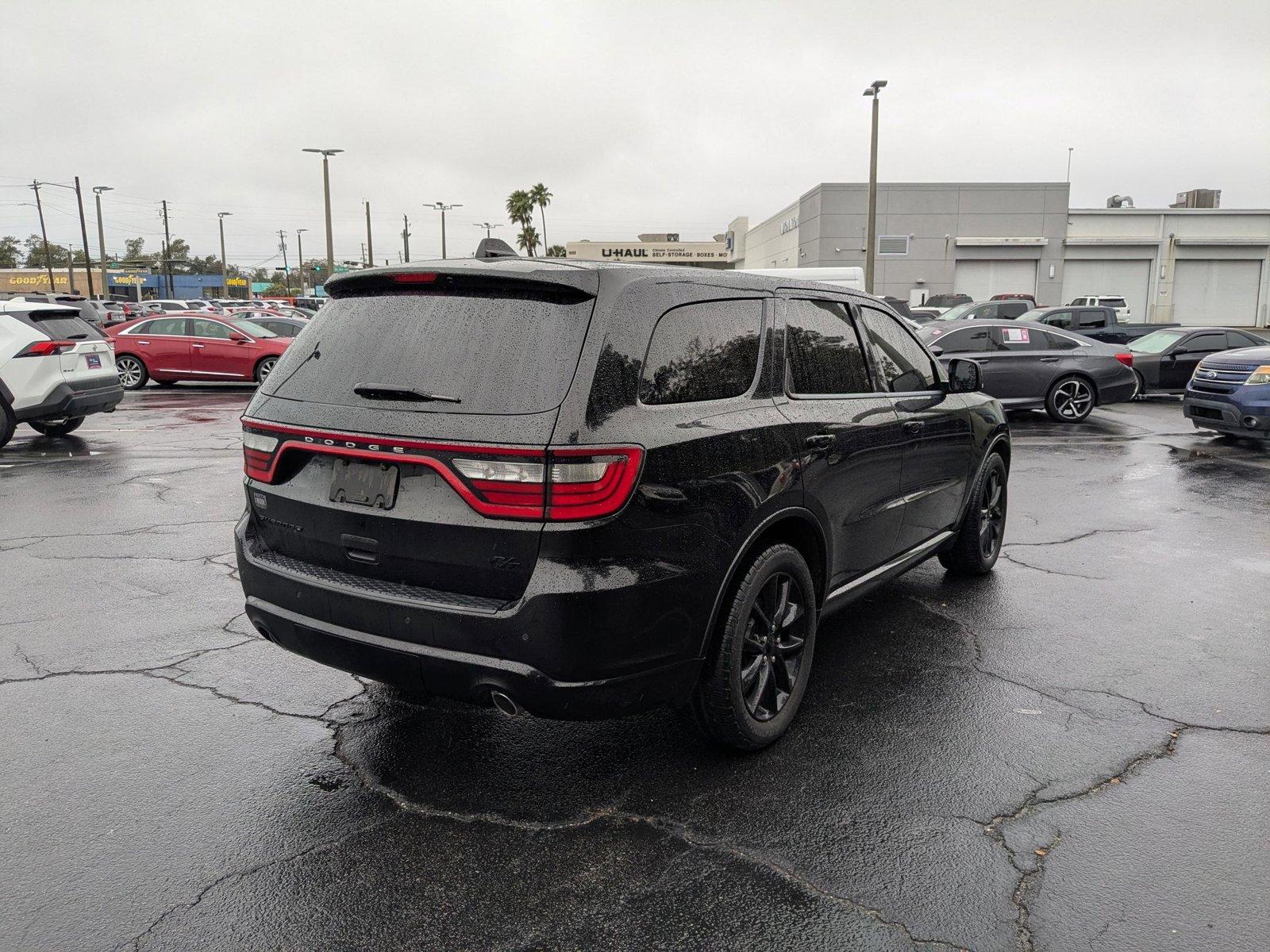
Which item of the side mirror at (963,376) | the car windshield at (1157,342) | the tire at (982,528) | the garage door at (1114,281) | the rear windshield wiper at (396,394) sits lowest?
the tire at (982,528)

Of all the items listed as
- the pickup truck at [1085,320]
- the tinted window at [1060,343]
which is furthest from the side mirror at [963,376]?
the pickup truck at [1085,320]

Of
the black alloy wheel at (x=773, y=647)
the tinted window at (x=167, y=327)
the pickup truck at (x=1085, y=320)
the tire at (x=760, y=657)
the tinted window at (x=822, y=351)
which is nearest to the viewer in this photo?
the tire at (x=760, y=657)

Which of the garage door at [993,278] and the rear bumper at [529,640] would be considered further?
the garage door at [993,278]

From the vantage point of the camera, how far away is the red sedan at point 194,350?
65.2 feet

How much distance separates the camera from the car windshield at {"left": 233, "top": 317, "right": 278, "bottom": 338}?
2032cm

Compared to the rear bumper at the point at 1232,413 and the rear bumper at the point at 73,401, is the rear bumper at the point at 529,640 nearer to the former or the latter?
the rear bumper at the point at 73,401

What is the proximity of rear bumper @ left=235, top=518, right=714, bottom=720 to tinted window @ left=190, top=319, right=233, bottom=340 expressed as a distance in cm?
1867

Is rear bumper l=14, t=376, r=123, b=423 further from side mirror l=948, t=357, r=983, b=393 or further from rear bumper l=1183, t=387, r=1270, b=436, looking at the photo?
rear bumper l=1183, t=387, r=1270, b=436

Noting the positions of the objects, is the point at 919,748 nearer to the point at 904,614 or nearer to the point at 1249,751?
the point at 1249,751

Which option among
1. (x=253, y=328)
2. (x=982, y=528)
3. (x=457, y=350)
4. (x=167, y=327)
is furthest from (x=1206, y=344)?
(x=167, y=327)

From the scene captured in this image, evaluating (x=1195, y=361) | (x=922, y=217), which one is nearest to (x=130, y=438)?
(x=1195, y=361)

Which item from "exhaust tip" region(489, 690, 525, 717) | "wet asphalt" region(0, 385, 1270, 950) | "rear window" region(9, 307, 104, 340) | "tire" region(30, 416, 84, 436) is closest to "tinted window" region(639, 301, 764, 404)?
"exhaust tip" region(489, 690, 525, 717)

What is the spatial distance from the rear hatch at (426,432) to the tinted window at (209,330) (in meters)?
18.3

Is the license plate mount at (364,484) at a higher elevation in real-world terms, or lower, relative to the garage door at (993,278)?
lower
